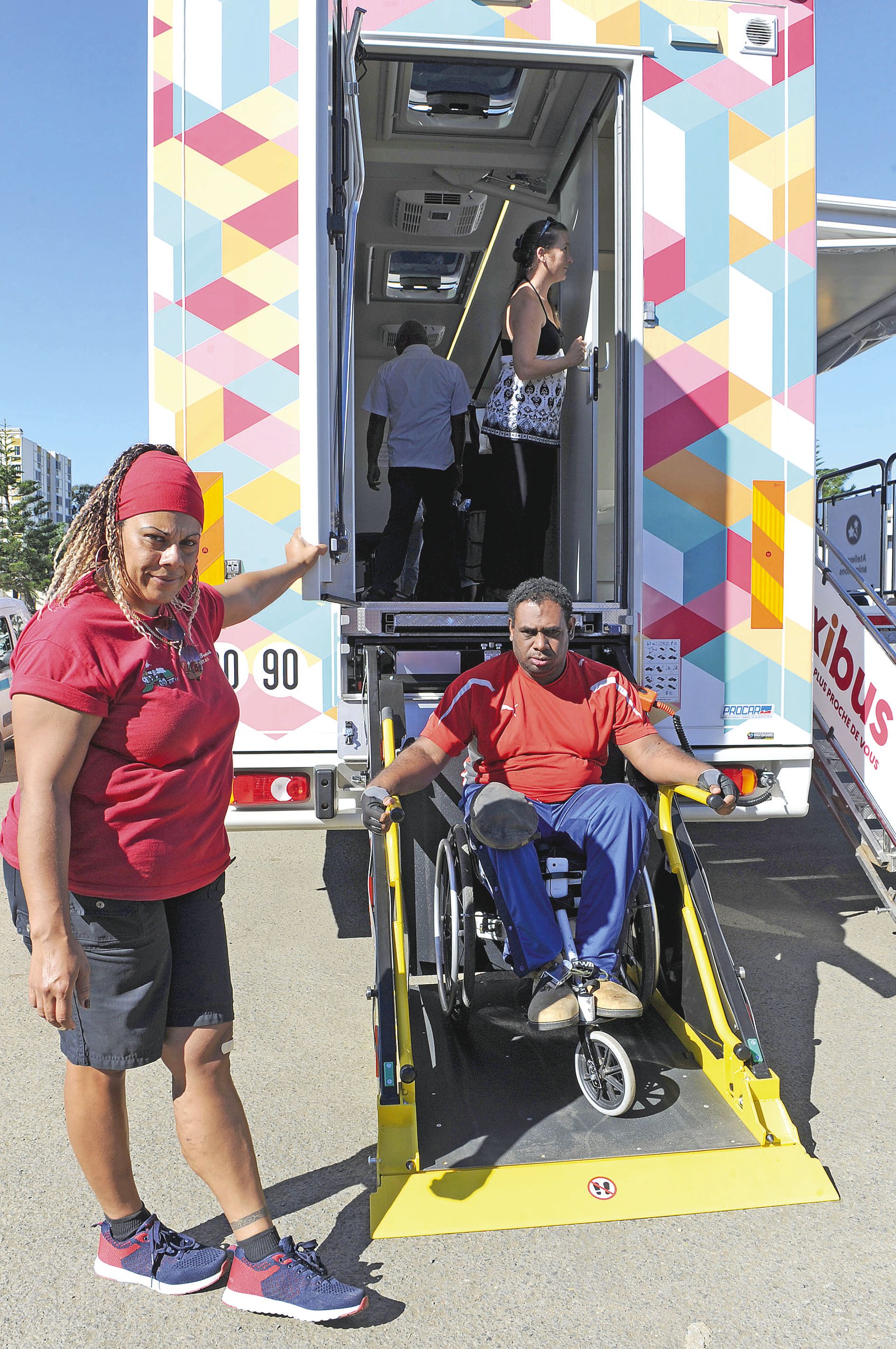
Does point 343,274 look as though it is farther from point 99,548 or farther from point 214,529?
point 99,548

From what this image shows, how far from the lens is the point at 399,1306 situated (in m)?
2.04

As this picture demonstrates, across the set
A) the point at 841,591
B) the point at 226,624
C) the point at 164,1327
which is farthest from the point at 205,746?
the point at 841,591

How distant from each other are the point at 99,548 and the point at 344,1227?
160 cm

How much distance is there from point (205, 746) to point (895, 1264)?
1784 millimetres

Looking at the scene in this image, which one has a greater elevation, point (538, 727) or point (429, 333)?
point (429, 333)

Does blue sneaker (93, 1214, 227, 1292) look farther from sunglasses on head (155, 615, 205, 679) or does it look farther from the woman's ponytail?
the woman's ponytail

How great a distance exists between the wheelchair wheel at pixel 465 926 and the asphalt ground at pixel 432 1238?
15.7 inches

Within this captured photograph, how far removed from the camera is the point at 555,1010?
2637 mm

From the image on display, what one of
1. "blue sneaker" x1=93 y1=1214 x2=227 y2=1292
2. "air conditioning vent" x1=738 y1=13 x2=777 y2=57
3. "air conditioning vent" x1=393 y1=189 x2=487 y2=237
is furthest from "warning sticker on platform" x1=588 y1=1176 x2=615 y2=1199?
"air conditioning vent" x1=393 y1=189 x2=487 y2=237

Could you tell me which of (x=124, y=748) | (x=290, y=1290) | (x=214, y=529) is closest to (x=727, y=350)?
(x=214, y=529)

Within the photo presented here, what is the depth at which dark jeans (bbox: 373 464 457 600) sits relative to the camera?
4.44 meters

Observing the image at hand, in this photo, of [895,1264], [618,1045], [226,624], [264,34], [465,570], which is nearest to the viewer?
[895,1264]

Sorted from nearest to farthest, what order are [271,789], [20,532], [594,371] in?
1. [271,789]
2. [594,371]
3. [20,532]

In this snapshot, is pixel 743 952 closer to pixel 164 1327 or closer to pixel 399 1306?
pixel 399 1306
